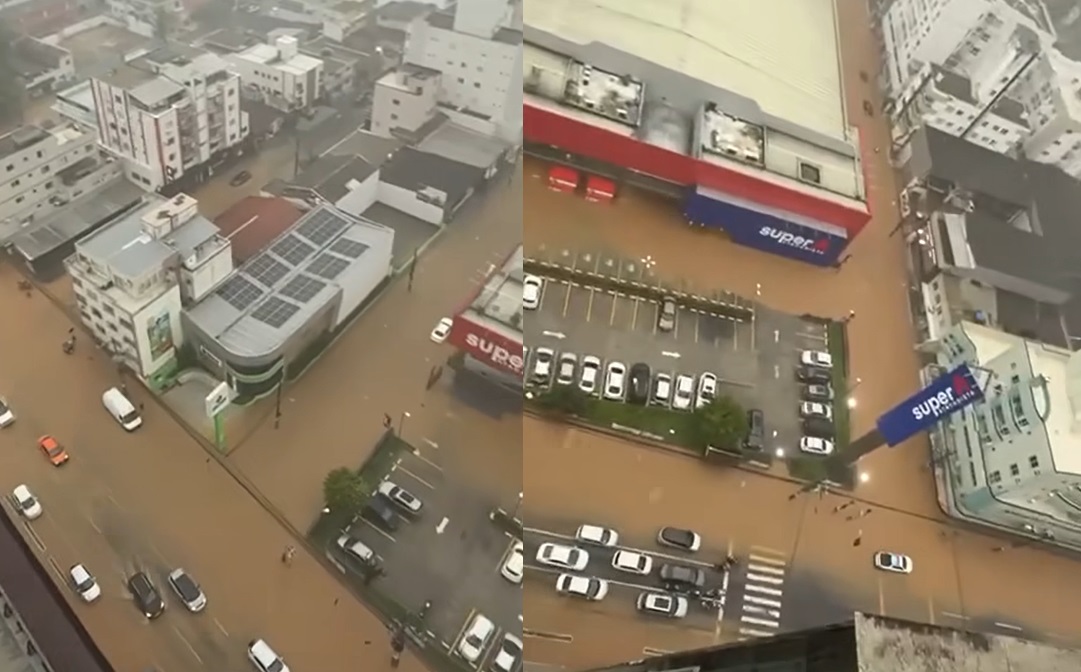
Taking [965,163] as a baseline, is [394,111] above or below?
above

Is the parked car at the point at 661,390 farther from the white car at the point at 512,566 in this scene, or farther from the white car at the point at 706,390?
the white car at the point at 512,566

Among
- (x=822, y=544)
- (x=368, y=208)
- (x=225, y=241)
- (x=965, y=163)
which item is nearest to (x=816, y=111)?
(x=965, y=163)

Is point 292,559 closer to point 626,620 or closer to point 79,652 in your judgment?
point 79,652

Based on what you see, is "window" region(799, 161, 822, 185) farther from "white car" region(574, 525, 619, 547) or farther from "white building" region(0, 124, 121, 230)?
"white building" region(0, 124, 121, 230)

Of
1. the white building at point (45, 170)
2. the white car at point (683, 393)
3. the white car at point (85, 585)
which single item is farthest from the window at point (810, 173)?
the white car at point (85, 585)

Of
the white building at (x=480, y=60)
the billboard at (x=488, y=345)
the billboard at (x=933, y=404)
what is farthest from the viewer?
the billboard at (x=933, y=404)

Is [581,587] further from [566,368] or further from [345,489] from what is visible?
[345,489]

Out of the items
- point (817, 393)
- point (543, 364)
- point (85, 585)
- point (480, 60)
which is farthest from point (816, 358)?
point (85, 585)
